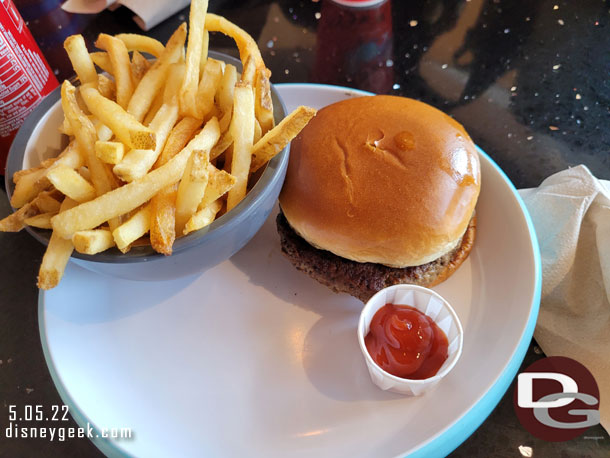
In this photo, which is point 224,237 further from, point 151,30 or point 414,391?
point 151,30

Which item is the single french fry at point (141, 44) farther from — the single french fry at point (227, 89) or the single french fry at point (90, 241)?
the single french fry at point (90, 241)

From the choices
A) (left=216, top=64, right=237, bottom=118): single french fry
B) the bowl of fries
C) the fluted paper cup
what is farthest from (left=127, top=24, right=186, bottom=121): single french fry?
the fluted paper cup

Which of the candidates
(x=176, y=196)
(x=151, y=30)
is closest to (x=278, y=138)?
(x=176, y=196)

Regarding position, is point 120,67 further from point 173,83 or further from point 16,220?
point 16,220

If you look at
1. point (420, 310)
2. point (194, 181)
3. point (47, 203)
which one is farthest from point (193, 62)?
point (420, 310)

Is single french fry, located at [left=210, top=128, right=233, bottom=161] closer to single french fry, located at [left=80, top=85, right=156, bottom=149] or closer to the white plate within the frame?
single french fry, located at [left=80, top=85, right=156, bottom=149]
